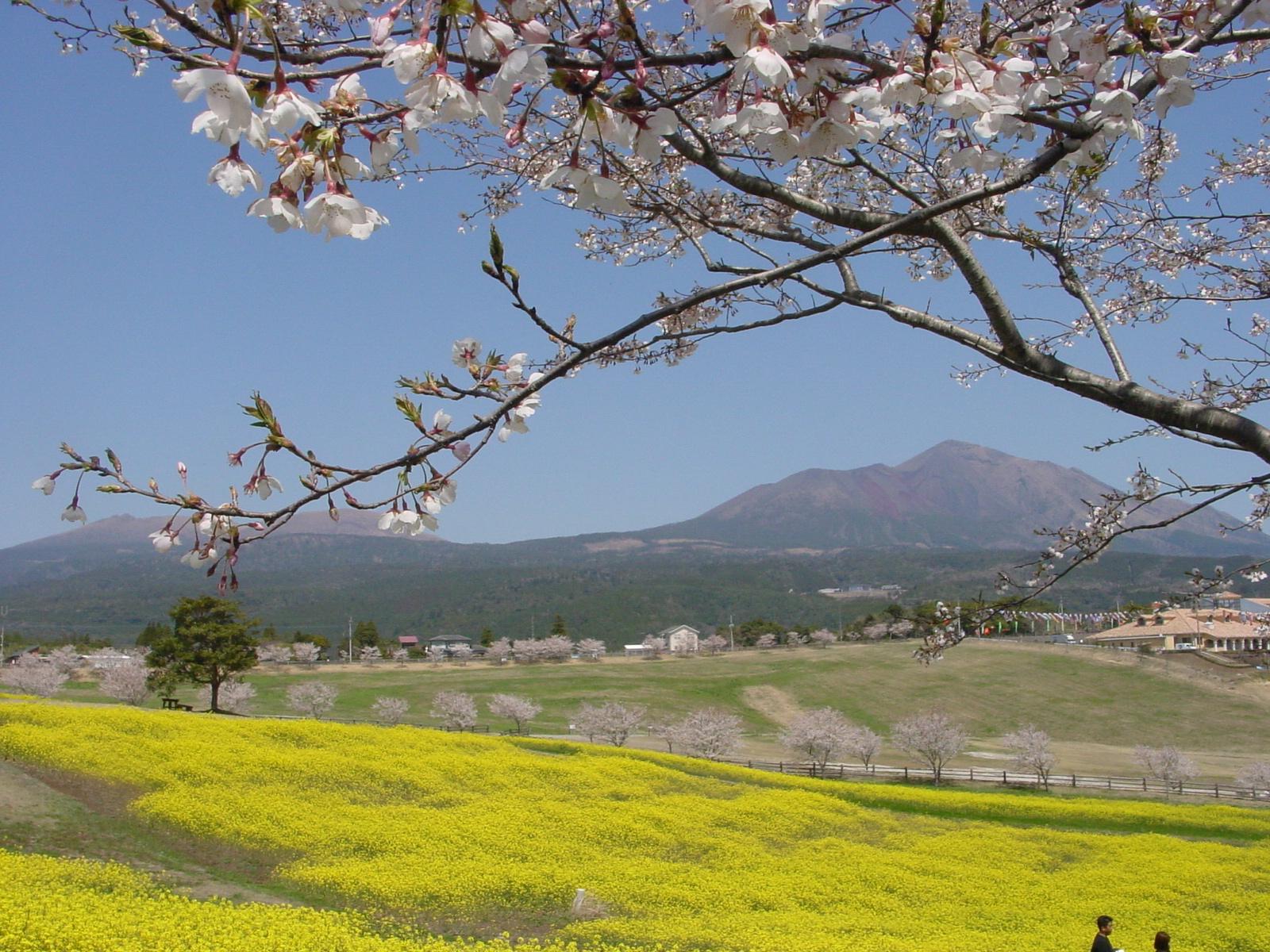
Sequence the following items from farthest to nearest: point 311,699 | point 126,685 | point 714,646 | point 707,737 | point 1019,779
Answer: point 714,646 → point 311,699 → point 126,685 → point 707,737 → point 1019,779

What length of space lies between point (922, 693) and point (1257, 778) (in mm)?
34505

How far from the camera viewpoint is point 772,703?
68625 millimetres

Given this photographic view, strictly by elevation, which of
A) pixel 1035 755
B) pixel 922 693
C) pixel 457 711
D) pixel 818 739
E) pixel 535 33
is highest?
pixel 535 33

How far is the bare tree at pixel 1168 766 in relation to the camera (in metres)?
39.3

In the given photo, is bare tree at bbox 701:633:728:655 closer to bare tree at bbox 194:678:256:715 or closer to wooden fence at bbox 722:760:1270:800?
wooden fence at bbox 722:760:1270:800

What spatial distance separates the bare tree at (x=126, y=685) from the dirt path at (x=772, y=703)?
135ft

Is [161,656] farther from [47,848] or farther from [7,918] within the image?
[7,918]

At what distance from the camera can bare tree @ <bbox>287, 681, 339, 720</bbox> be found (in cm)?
5053

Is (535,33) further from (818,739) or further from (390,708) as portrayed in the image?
(390,708)

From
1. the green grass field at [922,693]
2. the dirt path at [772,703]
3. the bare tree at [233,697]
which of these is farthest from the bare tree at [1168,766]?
the bare tree at [233,697]

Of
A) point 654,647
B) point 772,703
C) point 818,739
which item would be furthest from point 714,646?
point 818,739

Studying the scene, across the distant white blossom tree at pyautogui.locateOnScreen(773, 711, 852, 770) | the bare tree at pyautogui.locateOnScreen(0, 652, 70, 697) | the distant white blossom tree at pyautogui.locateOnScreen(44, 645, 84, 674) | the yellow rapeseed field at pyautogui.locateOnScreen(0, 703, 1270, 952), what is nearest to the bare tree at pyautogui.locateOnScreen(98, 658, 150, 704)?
the bare tree at pyautogui.locateOnScreen(0, 652, 70, 697)

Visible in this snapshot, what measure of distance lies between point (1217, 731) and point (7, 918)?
225ft

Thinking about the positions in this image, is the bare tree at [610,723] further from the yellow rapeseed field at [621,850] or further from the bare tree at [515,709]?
the yellow rapeseed field at [621,850]
